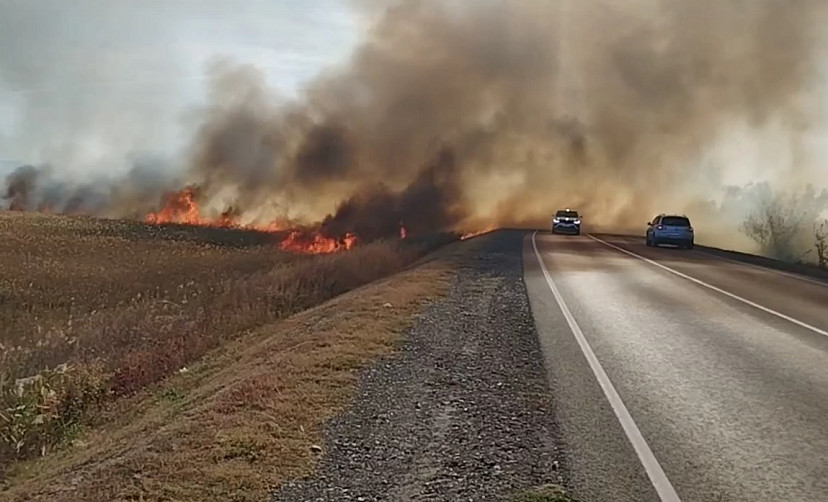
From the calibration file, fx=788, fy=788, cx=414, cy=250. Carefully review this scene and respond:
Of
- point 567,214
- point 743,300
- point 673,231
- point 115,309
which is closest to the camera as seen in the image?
point 743,300

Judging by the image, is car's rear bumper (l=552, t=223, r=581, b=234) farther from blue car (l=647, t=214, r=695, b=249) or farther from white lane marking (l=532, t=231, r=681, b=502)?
white lane marking (l=532, t=231, r=681, b=502)

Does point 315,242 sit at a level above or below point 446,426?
above

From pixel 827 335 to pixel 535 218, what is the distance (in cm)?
5643

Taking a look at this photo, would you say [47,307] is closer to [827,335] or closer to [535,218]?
[827,335]

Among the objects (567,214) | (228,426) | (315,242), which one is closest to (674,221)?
(567,214)

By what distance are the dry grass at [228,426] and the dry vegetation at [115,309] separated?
632 mm

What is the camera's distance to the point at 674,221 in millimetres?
33219

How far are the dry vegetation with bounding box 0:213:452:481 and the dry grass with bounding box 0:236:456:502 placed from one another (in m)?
0.63

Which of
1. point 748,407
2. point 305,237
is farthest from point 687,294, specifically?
point 305,237

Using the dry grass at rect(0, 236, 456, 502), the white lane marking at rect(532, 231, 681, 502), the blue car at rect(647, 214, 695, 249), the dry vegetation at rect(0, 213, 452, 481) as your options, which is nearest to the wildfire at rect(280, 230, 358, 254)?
the dry vegetation at rect(0, 213, 452, 481)

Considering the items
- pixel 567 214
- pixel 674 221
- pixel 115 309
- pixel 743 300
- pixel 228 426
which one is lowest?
pixel 115 309

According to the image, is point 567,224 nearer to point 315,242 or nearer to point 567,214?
point 567,214

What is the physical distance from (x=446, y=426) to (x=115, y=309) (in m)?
14.4

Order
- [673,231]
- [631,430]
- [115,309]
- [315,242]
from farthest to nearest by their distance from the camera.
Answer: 1. [315,242]
2. [673,231]
3. [115,309]
4. [631,430]
